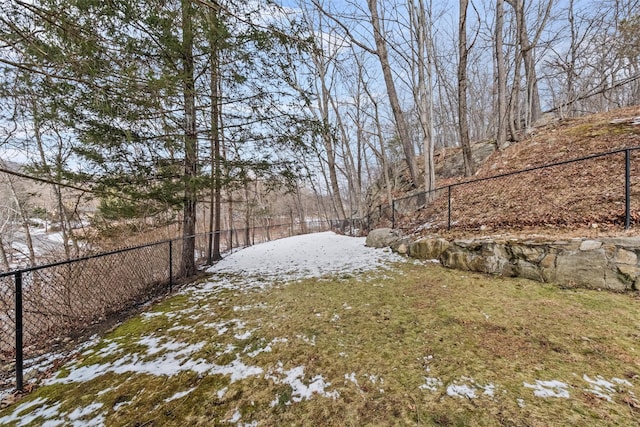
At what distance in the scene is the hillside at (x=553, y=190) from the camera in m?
3.73

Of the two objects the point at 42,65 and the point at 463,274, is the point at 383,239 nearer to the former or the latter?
the point at 463,274

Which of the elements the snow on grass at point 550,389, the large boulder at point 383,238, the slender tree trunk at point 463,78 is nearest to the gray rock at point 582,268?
the snow on grass at point 550,389

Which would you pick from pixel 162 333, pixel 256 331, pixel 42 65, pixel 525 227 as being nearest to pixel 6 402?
pixel 162 333

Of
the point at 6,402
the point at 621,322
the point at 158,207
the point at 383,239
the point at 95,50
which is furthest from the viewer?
the point at 383,239

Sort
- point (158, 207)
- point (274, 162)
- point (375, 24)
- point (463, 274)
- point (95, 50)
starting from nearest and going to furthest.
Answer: point (95, 50) < point (463, 274) < point (158, 207) < point (274, 162) < point (375, 24)

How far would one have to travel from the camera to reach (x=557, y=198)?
4387 mm

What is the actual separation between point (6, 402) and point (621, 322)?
4.97 m

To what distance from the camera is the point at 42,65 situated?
7.35ft

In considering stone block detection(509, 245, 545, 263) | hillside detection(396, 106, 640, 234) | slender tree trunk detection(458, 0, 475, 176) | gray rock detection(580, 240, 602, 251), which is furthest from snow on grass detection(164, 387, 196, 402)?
slender tree trunk detection(458, 0, 475, 176)

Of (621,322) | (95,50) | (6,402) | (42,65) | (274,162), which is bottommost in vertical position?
(6,402)

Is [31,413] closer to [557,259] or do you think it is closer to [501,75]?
[557,259]

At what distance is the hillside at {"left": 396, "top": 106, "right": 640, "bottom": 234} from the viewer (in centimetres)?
373

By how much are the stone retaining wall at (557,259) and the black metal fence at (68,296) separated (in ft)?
16.5

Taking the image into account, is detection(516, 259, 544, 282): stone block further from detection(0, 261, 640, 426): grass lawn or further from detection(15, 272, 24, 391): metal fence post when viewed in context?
detection(15, 272, 24, 391): metal fence post
